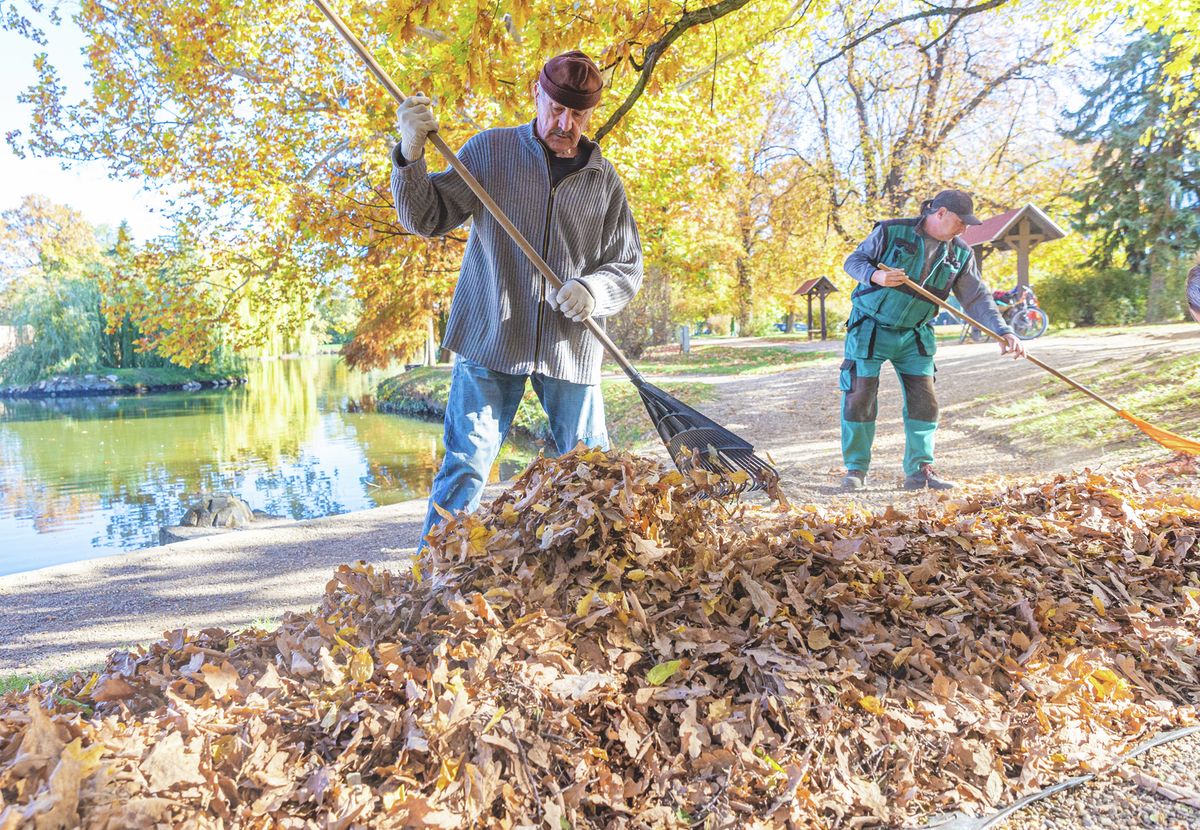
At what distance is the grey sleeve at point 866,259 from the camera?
448cm

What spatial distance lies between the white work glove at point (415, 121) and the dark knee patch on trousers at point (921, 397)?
3.43 meters

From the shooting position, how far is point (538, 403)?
12.5 meters

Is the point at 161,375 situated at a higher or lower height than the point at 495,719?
higher

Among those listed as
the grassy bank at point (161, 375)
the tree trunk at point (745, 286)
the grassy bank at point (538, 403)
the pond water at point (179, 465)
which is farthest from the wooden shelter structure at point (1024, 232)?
the grassy bank at point (161, 375)

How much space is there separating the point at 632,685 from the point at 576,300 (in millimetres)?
1316

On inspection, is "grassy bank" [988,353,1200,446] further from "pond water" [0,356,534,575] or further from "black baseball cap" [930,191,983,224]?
"pond water" [0,356,534,575]

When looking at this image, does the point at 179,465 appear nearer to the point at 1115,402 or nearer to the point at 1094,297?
the point at 1115,402

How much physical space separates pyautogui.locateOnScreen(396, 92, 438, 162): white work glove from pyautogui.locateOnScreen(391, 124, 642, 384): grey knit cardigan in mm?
178

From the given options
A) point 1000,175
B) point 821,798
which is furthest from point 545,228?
point 1000,175

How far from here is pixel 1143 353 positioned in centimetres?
811

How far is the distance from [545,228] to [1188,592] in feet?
8.20

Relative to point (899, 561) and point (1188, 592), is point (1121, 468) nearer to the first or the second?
point (1188, 592)

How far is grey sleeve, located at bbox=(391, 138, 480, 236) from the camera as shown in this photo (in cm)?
257

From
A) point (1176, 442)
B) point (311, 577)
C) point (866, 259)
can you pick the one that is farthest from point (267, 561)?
point (1176, 442)
